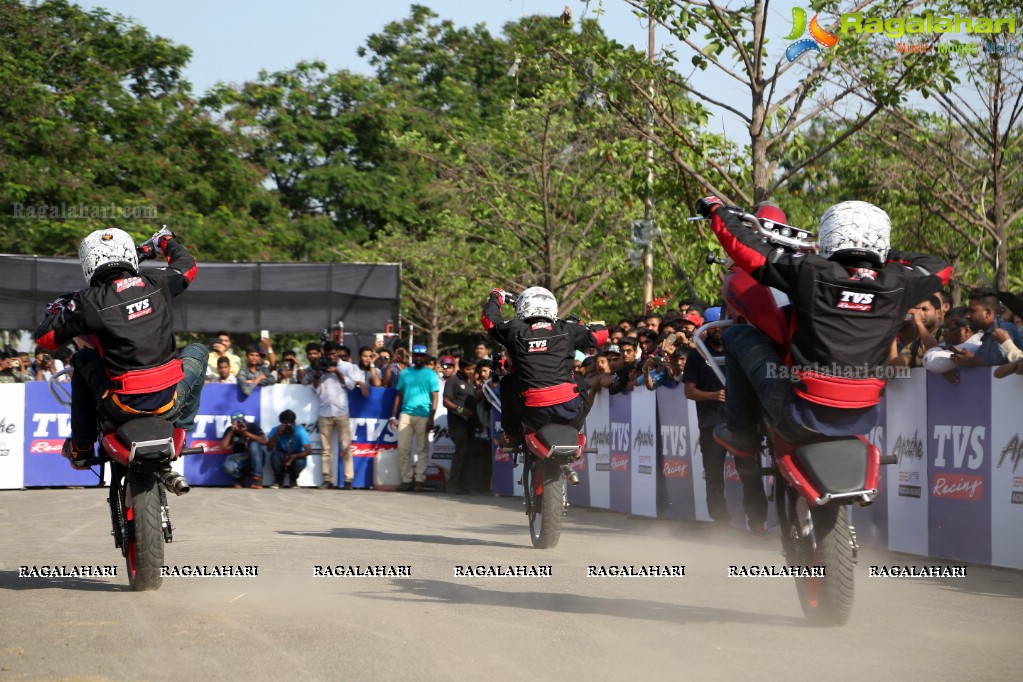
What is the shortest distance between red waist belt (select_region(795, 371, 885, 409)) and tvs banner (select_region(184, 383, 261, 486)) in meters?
15.5

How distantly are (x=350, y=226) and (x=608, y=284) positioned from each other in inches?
604

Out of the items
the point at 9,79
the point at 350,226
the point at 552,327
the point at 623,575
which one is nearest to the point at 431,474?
the point at 552,327

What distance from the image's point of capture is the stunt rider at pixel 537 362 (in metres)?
10.9

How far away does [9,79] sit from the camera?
35.6m

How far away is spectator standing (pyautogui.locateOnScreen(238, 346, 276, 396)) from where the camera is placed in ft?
68.7

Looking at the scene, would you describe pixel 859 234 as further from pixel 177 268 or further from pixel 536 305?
pixel 536 305

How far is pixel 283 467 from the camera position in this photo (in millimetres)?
20625

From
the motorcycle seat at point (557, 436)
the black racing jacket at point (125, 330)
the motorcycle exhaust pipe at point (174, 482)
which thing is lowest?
the motorcycle exhaust pipe at point (174, 482)

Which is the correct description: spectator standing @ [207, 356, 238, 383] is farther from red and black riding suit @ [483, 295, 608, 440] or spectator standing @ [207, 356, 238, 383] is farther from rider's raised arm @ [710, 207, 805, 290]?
rider's raised arm @ [710, 207, 805, 290]

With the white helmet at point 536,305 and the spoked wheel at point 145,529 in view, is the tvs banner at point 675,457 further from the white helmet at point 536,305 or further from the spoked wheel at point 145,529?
the spoked wheel at point 145,529

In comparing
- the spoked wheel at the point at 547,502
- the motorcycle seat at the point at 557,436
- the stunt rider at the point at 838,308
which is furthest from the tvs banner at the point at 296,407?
the stunt rider at the point at 838,308

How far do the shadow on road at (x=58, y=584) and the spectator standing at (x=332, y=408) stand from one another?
1156 centimetres

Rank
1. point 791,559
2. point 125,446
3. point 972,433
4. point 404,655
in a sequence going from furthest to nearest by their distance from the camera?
point 972,433 → point 125,446 → point 791,559 → point 404,655

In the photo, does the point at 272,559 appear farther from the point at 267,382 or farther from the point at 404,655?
the point at 267,382
